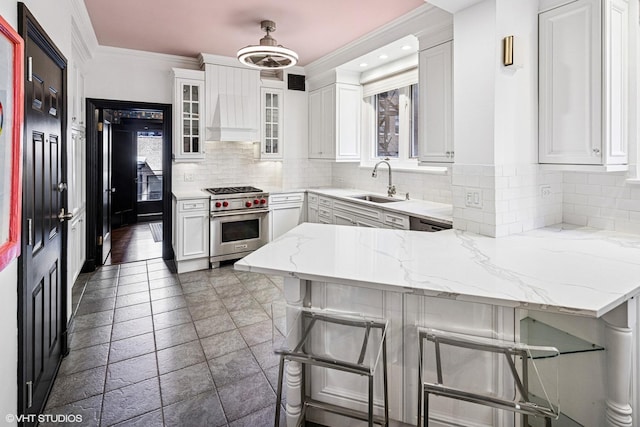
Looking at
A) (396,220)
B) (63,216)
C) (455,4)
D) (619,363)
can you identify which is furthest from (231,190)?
(619,363)

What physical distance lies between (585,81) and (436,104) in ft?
3.57

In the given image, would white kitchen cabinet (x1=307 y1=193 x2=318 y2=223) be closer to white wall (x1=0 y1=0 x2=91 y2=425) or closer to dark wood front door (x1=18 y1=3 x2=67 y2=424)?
dark wood front door (x1=18 y1=3 x2=67 y2=424)

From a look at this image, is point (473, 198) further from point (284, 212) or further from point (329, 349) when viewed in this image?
point (284, 212)

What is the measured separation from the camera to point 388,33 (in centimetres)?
372

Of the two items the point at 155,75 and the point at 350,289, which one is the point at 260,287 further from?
the point at 155,75

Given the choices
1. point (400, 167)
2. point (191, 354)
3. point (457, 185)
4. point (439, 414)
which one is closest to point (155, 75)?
point (400, 167)

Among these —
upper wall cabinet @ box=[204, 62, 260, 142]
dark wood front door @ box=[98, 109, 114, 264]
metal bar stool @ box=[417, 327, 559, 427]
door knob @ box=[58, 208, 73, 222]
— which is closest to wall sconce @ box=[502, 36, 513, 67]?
metal bar stool @ box=[417, 327, 559, 427]

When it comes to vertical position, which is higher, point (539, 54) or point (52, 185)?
point (539, 54)

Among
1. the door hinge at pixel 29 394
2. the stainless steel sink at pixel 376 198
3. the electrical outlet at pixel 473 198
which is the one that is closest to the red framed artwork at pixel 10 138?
the door hinge at pixel 29 394

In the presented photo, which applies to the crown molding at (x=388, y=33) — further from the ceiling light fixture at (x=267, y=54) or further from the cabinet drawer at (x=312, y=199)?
the cabinet drawer at (x=312, y=199)

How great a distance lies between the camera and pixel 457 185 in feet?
8.14

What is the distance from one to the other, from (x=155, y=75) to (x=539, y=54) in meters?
4.36

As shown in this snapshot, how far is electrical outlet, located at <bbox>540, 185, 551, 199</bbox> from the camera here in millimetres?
2434

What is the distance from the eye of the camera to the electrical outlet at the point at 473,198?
233 centimetres
